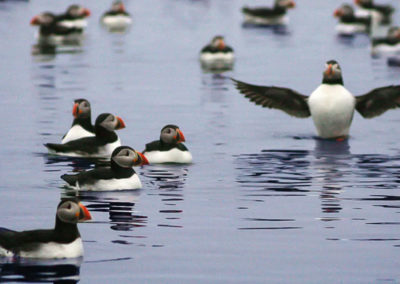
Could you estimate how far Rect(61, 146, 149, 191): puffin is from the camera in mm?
17219

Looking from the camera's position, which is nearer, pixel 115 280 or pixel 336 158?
pixel 115 280

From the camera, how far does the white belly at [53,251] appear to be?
499 inches

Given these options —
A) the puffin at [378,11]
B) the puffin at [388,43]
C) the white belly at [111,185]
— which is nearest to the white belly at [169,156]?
the white belly at [111,185]

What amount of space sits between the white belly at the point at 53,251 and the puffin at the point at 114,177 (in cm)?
436

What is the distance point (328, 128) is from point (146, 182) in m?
6.26

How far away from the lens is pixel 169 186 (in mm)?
17891

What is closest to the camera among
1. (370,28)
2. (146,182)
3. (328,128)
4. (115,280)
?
(115,280)

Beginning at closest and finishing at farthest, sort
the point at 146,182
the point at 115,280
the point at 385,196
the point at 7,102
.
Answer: the point at 115,280, the point at 385,196, the point at 146,182, the point at 7,102

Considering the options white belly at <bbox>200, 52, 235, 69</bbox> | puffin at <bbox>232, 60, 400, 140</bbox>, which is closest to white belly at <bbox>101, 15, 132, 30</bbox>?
white belly at <bbox>200, 52, 235, 69</bbox>

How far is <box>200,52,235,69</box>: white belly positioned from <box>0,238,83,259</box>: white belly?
25546 mm

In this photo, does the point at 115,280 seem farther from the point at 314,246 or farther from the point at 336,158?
the point at 336,158

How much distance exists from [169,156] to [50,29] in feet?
91.3

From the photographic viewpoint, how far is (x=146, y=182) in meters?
18.3

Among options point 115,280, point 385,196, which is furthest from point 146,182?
point 115,280
